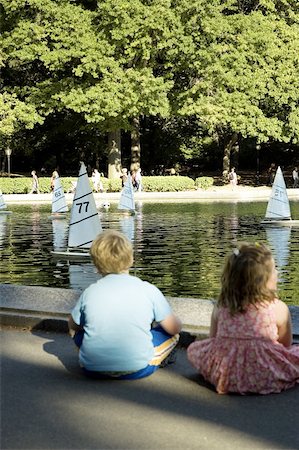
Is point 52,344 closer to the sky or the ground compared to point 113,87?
closer to the ground

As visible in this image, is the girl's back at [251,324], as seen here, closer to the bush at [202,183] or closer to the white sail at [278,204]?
the white sail at [278,204]

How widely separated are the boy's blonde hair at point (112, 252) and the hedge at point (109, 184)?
35349 mm

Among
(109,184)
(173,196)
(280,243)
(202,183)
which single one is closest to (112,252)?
(280,243)

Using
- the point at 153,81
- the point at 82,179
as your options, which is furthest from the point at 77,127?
the point at 82,179

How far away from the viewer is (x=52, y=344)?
246 inches

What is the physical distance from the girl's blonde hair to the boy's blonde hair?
74cm

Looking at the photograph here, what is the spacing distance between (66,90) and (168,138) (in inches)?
688

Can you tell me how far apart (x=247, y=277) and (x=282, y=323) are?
0.47 m

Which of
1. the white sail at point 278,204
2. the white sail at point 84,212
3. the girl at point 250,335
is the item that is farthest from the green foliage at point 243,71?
the girl at point 250,335

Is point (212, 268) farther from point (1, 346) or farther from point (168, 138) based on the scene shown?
point (168, 138)

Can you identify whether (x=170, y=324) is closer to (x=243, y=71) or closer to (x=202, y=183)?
(x=202, y=183)

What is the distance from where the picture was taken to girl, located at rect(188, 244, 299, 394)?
5.00 metres

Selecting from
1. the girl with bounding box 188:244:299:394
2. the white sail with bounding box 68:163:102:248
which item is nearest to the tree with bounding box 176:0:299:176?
the white sail with bounding box 68:163:102:248

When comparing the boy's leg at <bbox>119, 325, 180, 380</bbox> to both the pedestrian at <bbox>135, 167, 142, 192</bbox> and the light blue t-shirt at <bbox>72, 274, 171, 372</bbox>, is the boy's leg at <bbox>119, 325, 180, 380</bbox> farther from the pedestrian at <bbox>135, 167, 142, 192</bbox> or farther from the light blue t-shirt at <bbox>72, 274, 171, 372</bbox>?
the pedestrian at <bbox>135, 167, 142, 192</bbox>
